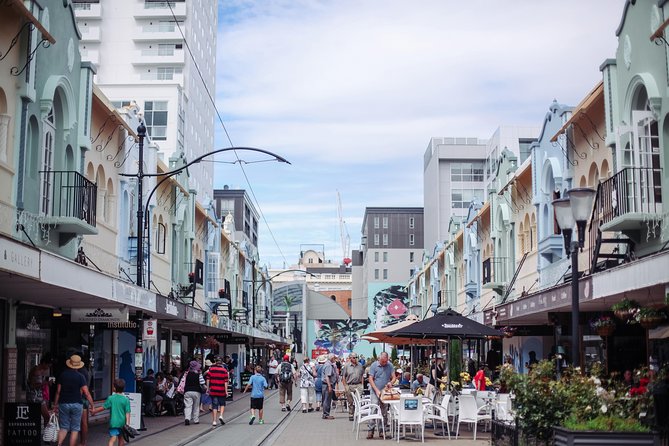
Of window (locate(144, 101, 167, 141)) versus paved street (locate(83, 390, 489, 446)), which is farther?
window (locate(144, 101, 167, 141))

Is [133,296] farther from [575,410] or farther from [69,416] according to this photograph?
[575,410]

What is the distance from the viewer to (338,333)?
124 meters

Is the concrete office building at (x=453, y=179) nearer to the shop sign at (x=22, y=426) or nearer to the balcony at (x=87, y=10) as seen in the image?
the balcony at (x=87, y=10)

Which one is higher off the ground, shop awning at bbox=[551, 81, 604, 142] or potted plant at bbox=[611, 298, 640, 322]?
shop awning at bbox=[551, 81, 604, 142]

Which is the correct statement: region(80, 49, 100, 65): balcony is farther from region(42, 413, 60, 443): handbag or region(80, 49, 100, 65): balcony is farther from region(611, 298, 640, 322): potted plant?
region(611, 298, 640, 322): potted plant

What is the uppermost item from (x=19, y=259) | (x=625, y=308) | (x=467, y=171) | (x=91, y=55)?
(x=91, y=55)

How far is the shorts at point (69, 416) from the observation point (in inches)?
579

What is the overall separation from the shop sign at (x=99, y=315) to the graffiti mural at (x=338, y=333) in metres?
89.8

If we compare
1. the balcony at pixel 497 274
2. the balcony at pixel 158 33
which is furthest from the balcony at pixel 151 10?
the balcony at pixel 497 274

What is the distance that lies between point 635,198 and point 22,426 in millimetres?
11347

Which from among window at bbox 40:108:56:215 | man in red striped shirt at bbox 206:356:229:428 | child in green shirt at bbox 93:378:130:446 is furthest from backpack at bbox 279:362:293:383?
child in green shirt at bbox 93:378:130:446

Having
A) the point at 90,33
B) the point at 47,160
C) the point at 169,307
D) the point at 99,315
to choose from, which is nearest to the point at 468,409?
the point at 99,315

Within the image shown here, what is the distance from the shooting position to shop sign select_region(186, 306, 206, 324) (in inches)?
1115

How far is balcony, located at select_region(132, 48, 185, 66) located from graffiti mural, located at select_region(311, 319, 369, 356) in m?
46.5
